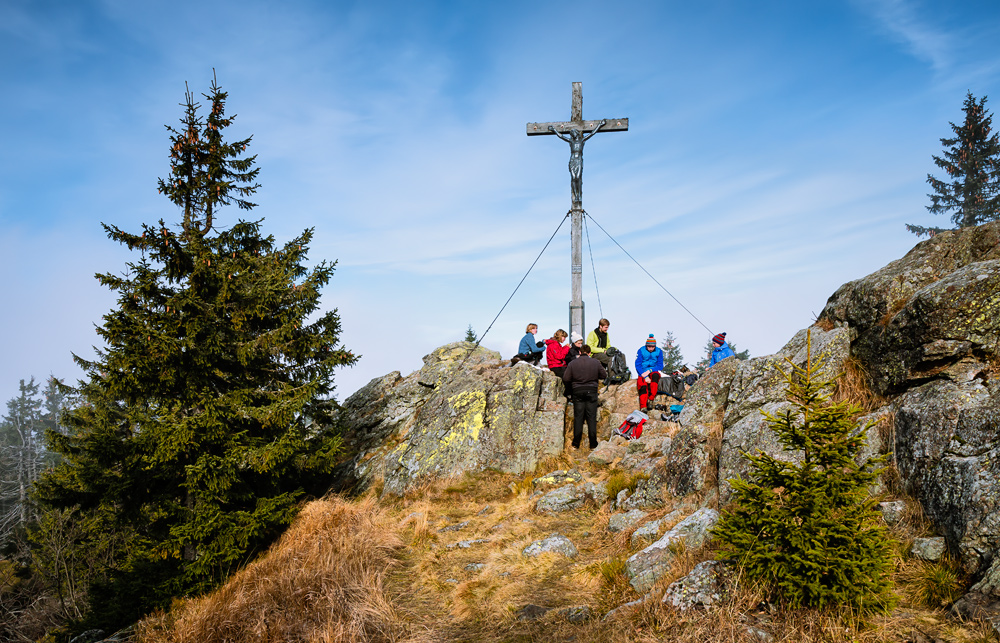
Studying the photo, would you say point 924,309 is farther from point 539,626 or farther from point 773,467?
point 539,626

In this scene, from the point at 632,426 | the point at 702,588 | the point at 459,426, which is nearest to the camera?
the point at 702,588

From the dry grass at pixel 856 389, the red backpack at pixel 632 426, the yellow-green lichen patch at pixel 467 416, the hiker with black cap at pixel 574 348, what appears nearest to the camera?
the dry grass at pixel 856 389

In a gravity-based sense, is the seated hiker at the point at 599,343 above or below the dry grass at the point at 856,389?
above

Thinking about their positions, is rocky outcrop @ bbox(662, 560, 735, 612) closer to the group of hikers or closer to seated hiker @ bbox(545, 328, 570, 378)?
the group of hikers

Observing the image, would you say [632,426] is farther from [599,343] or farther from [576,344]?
[599,343]

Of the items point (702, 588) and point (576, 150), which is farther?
point (576, 150)

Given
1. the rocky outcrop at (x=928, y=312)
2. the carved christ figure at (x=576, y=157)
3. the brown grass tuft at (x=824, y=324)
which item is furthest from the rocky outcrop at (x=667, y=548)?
the carved christ figure at (x=576, y=157)

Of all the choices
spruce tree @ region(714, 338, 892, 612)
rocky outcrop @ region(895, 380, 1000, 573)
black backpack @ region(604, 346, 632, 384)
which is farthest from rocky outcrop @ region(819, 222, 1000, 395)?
black backpack @ region(604, 346, 632, 384)

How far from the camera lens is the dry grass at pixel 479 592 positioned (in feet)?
14.8

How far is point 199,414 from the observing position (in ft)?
30.8

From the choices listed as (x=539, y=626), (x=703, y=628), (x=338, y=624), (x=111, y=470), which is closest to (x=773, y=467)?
(x=703, y=628)

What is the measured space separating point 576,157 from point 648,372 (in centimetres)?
606

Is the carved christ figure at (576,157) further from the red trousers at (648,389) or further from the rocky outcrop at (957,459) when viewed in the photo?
the rocky outcrop at (957,459)

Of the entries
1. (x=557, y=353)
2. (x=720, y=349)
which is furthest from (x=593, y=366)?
(x=720, y=349)
